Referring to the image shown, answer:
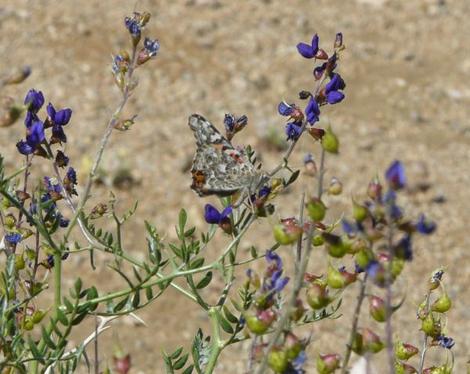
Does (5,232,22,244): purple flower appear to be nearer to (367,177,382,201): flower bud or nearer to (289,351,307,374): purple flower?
(289,351,307,374): purple flower

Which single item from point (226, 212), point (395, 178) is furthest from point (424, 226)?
point (226, 212)

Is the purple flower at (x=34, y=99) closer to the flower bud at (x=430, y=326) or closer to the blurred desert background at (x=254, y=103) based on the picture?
the flower bud at (x=430, y=326)

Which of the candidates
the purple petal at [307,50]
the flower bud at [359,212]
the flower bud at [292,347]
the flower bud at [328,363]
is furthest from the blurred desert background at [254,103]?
the flower bud at [359,212]

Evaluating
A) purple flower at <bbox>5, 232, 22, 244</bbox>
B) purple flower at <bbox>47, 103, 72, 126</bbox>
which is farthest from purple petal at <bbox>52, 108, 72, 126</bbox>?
purple flower at <bbox>5, 232, 22, 244</bbox>

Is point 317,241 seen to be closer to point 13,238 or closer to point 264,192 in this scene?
point 264,192

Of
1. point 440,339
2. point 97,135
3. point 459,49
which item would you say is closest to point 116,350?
point 440,339
